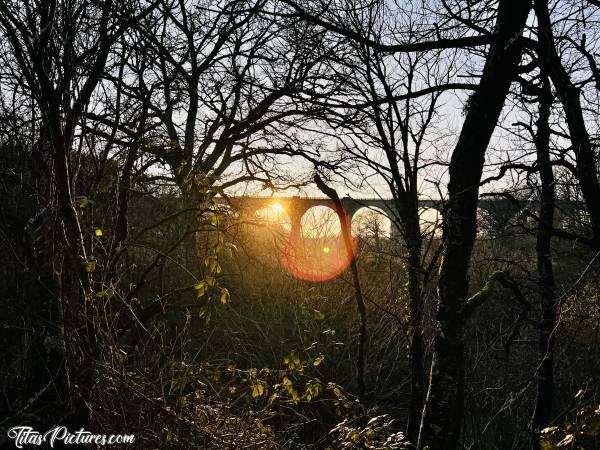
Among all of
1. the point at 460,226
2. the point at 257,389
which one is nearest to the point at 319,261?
the point at 460,226

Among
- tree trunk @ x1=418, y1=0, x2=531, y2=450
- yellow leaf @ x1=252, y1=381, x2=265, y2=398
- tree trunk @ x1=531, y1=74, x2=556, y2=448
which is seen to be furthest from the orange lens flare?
yellow leaf @ x1=252, y1=381, x2=265, y2=398

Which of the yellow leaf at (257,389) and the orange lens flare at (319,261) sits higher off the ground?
the orange lens flare at (319,261)

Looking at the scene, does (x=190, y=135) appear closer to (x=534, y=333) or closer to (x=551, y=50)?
(x=534, y=333)

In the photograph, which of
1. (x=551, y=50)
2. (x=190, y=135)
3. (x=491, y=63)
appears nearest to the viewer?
(x=491, y=63)

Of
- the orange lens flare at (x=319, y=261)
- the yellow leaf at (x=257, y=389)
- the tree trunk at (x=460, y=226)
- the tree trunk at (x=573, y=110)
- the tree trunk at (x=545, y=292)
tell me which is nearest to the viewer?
the yellow leaf at (x=257, y=389)

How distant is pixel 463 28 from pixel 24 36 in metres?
4.15

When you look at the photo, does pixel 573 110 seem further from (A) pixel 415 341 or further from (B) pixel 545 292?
(A) pixel 415 341

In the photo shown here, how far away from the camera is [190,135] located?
1244 cm

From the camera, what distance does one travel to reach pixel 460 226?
167 inches

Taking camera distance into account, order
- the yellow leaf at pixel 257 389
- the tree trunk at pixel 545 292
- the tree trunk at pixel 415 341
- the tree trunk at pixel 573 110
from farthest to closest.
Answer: the tree trunk at pixel 545 292, the tree trunk at pixel 415 341, the tree trunk at pixel 573 110, the yellow leaf at pixel 257 389

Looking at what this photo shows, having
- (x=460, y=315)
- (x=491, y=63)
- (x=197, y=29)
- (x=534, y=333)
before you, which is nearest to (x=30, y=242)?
(x=460, y=315)

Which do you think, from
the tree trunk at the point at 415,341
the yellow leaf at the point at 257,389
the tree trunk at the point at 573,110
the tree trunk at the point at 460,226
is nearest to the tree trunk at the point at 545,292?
the tree trunk at the point at 573,110

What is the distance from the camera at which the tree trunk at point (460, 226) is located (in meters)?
4.16

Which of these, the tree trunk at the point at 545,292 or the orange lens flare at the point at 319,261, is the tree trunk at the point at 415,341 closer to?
the tree trunk at the point at 545,292
